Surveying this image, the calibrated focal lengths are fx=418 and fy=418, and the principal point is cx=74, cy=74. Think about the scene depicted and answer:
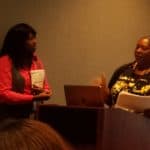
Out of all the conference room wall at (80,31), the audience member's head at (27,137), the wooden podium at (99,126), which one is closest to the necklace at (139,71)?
the wooden podium at (99,126)

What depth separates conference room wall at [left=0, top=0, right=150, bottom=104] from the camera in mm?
4118

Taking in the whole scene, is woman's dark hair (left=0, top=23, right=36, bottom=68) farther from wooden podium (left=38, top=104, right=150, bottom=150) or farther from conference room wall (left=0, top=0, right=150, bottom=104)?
wooden podium (left=38, top=104, right=150, bottom=150)

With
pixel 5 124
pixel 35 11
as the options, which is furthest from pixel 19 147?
pixel 35 11

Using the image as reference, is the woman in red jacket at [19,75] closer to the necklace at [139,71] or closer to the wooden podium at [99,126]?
the necklace at [139,71]

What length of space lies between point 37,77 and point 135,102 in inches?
45.7

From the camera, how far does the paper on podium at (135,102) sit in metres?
2.46

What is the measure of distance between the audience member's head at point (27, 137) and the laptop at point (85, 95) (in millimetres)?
1696

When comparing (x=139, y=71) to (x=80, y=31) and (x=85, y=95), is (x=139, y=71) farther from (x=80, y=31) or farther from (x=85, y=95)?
(x=80, y=31)

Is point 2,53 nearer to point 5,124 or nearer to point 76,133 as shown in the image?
point 76,133

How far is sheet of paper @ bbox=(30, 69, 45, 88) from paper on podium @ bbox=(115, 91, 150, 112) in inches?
41.0

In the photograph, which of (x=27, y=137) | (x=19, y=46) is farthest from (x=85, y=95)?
(x=27, y=137)

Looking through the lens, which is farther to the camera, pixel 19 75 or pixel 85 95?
pixel 19 75

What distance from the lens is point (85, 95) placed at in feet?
8.51

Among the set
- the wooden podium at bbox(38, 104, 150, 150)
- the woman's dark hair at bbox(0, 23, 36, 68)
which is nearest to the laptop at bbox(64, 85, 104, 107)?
the wooden podium at bbox(38, 104, 150, 150)
